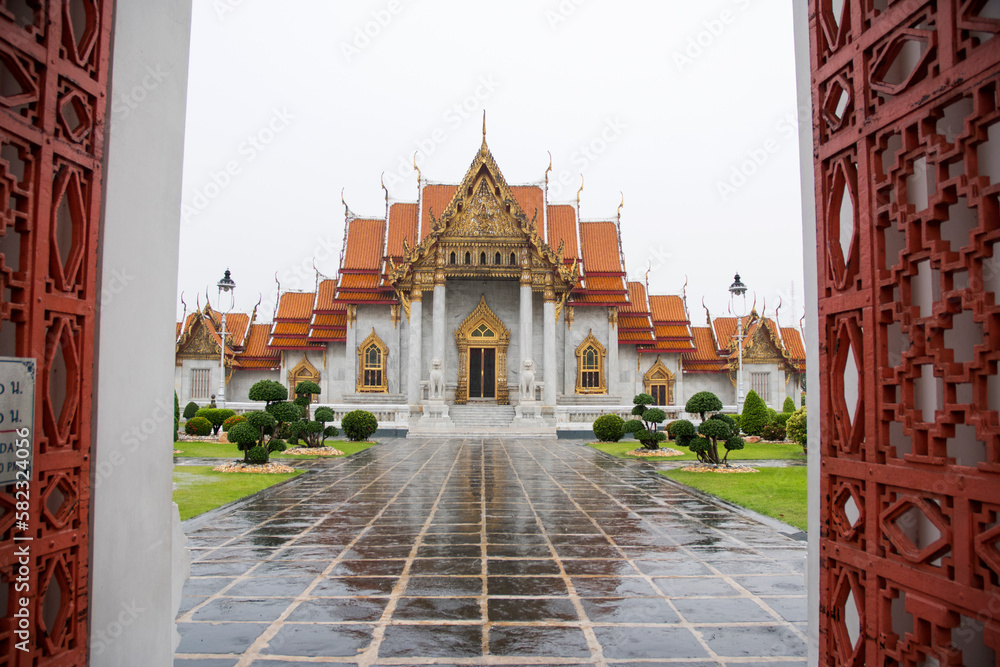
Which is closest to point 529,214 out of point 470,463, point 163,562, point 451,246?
point 451,246

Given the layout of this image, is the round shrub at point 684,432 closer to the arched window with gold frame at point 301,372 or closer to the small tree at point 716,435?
the small tree at point 716,435

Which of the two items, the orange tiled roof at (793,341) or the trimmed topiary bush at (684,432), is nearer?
the trimmed topiary bush at (684,432)

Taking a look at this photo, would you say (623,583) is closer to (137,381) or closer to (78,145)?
(137,381)

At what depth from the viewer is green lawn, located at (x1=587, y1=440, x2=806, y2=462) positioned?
1648cm

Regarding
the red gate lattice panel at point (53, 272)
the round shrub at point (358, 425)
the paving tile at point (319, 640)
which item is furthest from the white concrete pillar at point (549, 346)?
the red gate lattice panel at point (53, 272)

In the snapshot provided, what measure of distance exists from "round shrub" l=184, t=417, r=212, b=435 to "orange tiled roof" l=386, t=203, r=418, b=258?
11840 millimetres

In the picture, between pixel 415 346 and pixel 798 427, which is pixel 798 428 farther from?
pixel 415 346

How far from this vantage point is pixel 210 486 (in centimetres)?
1093

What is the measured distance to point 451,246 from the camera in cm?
2745

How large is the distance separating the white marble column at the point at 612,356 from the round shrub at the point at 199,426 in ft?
53.4

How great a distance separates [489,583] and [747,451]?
14760 millimetres

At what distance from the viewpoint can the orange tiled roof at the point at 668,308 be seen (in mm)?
33062

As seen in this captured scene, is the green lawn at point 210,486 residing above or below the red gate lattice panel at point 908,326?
below

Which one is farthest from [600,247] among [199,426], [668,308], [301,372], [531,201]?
[199,426]
